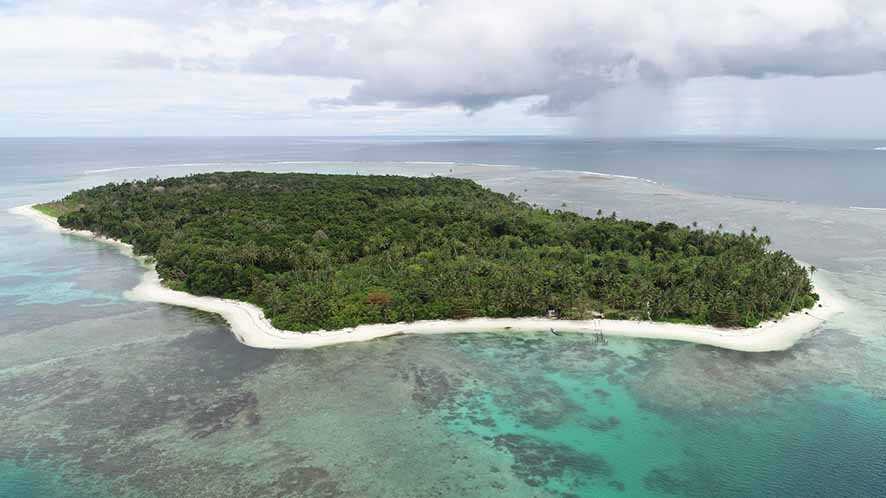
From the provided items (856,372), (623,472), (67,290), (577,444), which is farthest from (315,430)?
(67,290)

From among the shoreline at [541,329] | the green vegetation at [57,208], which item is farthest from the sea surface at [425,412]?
the green vegetation at [57,208]

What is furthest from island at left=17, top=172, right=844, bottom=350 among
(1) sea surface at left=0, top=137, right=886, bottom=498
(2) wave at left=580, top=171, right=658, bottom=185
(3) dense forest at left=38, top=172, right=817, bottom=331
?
(2) wave at left=580, top=171, right=658, bottom=185

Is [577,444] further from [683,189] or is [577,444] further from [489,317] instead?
[683,189]

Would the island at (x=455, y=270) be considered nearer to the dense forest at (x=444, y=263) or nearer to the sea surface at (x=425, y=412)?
the dense forest at (x=444, y=263)

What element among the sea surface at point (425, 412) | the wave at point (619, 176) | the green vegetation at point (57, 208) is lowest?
the sea surface at point (425, 412)

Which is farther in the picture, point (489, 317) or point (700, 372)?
point (489, 317)

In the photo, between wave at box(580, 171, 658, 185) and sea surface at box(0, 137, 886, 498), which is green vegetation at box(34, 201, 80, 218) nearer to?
sea surface at box(0, 137, 886, 498)
